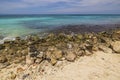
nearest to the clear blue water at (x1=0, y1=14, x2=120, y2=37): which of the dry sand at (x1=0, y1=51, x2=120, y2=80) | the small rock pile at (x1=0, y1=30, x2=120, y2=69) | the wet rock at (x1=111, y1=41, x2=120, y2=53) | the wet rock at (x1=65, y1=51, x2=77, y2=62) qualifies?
the small rock pile at (x1=0, y1=30, x2=120, y2=69)

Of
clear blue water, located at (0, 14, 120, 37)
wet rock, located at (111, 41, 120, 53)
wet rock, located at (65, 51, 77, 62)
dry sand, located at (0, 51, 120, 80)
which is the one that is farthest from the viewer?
clear blue water, located at (0, 14, 120, 37)

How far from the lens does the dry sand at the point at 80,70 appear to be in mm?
4859

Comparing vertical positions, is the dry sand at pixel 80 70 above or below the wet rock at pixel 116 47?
below

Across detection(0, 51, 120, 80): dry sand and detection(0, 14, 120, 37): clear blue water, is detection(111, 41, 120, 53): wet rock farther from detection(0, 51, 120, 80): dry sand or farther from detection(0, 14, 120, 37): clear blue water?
detection(0, 14, 120, 37): clear blue water

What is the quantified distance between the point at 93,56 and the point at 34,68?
8.34ft

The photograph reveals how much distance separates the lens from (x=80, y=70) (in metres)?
5.25

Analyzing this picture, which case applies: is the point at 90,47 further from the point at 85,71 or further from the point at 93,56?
the point at 85,71

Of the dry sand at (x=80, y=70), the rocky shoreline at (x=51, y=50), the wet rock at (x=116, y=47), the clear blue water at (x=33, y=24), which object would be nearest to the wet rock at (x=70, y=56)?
the rocky shoreline at (x=51, y=50)

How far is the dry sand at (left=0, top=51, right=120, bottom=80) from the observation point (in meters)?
4.86

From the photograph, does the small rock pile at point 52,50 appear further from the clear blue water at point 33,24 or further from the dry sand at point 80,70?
the clear blue water at point 33,24

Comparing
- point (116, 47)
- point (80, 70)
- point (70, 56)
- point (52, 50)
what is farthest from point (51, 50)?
point (116, 47)

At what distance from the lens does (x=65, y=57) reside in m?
6.21

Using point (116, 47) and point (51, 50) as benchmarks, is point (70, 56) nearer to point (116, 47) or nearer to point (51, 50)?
point (51, 50)

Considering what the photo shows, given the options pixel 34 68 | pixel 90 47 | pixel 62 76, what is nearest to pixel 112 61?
pixel 90 47
